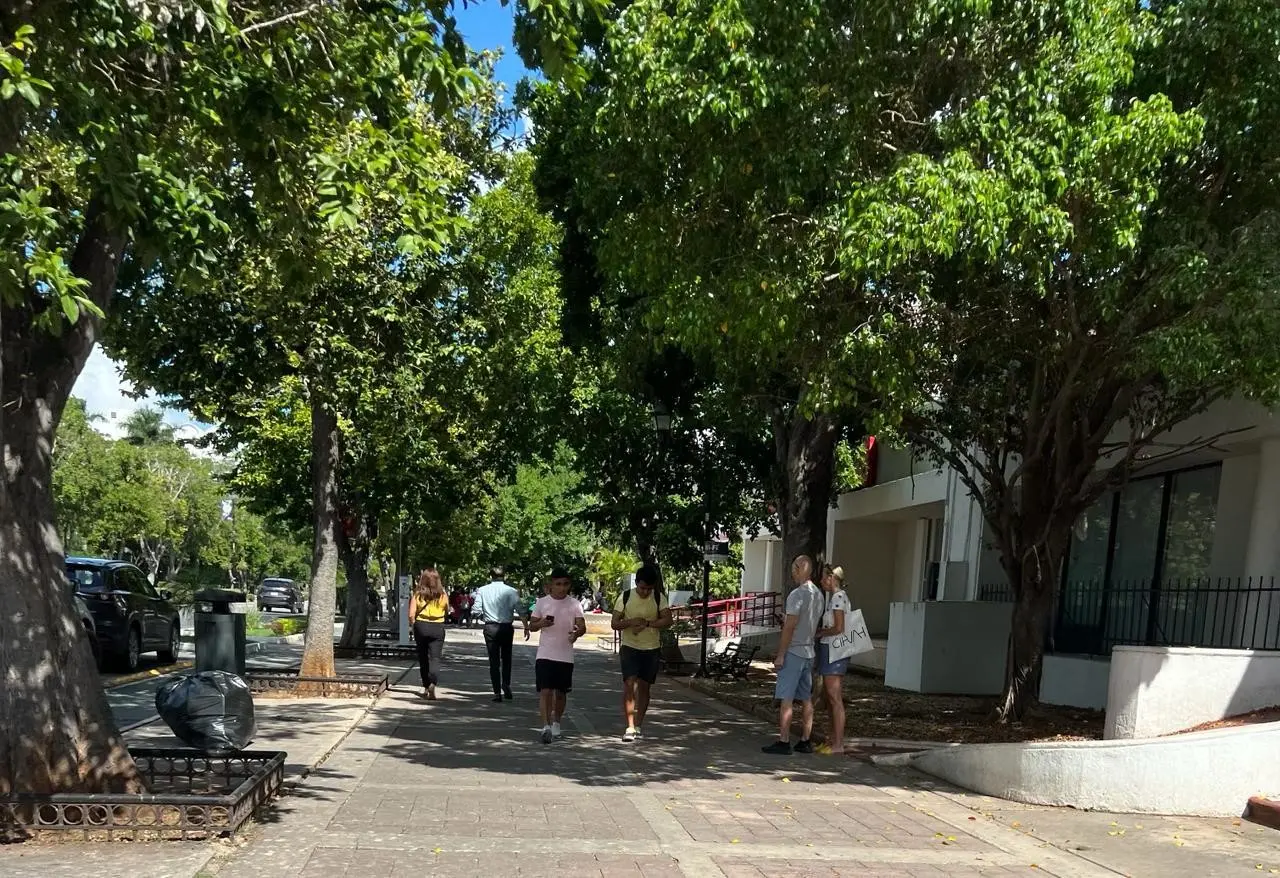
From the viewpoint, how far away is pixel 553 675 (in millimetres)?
11562

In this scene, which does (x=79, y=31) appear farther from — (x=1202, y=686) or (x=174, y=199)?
(x=1202, y=686)

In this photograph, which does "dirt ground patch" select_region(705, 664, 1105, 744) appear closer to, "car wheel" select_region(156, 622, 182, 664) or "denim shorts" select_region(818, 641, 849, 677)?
"denim shorts" select_region(818, 641, 849, 677)

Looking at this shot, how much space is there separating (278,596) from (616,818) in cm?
5566

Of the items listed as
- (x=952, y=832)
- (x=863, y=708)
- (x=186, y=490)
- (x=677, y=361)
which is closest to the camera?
(x=952, y=832)

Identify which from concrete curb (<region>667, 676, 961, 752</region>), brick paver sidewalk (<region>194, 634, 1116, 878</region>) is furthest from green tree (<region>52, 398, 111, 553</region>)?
brick paver sidewalk (<region>194, 634, 1116, 878</region>)

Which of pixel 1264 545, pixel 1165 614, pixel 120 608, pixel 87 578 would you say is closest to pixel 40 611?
pixel 1264 545

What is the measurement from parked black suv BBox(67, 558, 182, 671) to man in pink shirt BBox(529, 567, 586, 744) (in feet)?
24.8

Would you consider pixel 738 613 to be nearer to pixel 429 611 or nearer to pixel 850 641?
pixel 429 611

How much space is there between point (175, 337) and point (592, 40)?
5.57m

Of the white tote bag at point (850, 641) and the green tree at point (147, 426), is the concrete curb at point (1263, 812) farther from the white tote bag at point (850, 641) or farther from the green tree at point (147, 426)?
the green tree at point (147, 426)

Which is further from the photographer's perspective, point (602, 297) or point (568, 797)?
point (602, 297)

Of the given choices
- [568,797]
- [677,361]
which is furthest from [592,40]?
[568,797]

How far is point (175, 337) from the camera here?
45.4 feet

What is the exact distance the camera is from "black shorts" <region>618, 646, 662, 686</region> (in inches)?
457
